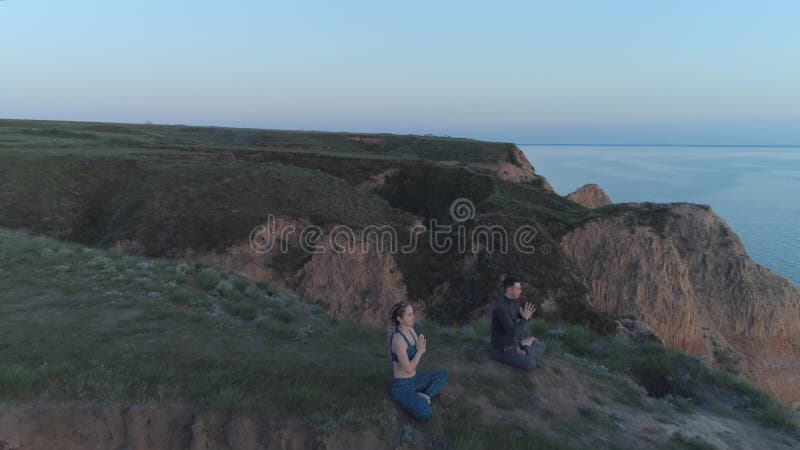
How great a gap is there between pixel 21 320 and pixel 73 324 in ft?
3.93

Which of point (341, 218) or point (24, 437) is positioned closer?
point (24, 437)

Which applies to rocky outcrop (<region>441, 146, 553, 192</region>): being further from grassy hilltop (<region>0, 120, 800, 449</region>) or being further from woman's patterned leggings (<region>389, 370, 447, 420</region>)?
woman's patterned leggings (<region>389, 370, 447, 420</region>)

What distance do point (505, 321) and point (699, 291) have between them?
86.9 feet

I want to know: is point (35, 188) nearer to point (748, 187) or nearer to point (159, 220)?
point (159, 220)

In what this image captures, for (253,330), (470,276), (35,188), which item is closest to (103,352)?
(253,330)

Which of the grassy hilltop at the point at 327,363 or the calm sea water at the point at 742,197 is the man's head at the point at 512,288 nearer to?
the grassy hilltop at the point at 327,363

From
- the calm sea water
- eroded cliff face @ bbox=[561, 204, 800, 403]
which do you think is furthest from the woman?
the calm sea water

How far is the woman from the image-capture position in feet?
21.4

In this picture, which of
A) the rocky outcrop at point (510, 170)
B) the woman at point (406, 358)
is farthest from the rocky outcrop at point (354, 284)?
the rocky outcrop at point (510, 170)

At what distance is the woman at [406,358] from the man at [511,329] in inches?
85.7

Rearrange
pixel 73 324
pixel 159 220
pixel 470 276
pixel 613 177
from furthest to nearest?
pixel 613 177 → pixel 159 220 → pixel 470 276 → pixel 73 324

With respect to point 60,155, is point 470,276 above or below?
below

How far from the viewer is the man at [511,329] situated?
26.9 feet

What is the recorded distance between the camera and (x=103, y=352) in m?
7.87
